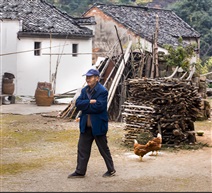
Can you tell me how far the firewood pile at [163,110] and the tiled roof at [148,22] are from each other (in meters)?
19.9

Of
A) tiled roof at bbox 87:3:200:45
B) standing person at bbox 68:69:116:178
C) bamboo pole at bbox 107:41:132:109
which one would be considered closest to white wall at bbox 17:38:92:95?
tiled roof at bbox 87:3:200:45

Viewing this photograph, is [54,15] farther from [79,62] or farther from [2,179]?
[2,179]

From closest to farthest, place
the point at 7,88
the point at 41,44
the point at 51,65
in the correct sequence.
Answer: the point at 7,88
the point at 41,44
the point at 51,65

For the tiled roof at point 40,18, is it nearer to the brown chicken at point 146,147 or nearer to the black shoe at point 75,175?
the brown chicken at point 146,147

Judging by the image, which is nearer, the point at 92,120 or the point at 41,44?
the point at 92,120

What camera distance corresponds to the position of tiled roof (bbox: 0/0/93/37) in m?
27.3

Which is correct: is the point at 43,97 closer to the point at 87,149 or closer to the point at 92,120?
Result: the point at 87,149

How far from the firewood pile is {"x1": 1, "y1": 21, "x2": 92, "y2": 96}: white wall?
12.9 meters

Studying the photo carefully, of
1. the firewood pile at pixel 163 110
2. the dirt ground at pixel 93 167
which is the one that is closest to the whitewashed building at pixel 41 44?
the dirt ground at pixel 93 167

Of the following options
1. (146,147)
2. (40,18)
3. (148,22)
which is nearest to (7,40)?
(40,18)

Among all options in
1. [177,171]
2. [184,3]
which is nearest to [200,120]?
[177,171]

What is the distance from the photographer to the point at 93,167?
35.2 feet

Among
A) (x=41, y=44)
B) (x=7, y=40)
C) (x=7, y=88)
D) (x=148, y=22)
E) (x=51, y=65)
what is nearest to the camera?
(x=7, y=88)

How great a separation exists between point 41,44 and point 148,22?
11.9 meters
